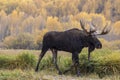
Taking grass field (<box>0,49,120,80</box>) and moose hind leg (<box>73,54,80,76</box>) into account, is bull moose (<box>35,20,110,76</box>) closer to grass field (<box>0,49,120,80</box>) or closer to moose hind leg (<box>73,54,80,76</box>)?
moose hind leg (<box>73,54,80,76</box>)

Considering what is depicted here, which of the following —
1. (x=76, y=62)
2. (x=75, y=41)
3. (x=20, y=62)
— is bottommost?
(x=20, y=62)

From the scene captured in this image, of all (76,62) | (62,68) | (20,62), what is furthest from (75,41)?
(20,62)

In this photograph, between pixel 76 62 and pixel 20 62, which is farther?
pixel 20 62

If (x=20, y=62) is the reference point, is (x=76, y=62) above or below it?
above

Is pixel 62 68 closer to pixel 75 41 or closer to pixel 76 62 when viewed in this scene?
pixel 76 62

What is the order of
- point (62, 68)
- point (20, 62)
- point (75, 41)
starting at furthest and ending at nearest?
point (20, 62) < point (62, 68) < point (75, 41)

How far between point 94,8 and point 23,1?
25211mm

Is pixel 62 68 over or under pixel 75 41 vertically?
under

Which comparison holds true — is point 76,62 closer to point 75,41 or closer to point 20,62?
point 75,41

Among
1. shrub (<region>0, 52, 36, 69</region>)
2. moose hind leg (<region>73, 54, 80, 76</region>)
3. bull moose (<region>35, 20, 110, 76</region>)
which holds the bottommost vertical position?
shrub (<region>0, 52, 36, 69</region>)

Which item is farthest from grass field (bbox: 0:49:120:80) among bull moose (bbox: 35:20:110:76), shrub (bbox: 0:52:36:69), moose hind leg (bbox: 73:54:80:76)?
bull moose (bbox: 35:20:110:76)

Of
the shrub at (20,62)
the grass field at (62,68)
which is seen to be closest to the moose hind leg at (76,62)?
the grass field at (62,68)

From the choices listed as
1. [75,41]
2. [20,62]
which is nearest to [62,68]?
[75,41]

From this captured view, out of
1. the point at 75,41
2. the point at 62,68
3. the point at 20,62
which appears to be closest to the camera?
the point at 75,41
